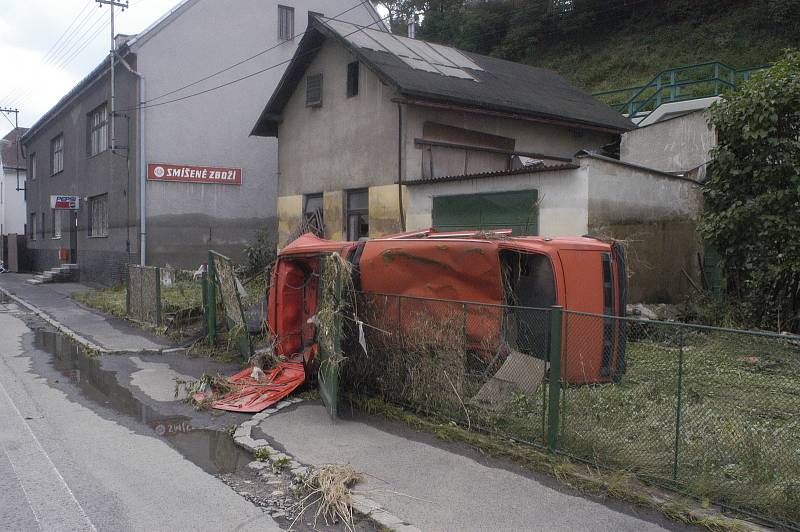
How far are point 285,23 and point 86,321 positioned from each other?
13203mm

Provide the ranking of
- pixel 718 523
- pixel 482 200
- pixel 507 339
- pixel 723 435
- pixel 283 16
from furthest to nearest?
pixel 283 16, pixel 482 200, pixel 507 339, pixel 723 435, pixel 718 523

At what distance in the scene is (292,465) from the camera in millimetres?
5922

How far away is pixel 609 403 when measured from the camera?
6312 mm

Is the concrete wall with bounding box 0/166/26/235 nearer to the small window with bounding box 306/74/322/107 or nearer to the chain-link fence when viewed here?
the chain-link fence

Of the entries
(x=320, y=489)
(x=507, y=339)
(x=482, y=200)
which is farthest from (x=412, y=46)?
(x=320, y=489)

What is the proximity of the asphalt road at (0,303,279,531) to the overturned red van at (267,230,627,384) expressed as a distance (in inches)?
102

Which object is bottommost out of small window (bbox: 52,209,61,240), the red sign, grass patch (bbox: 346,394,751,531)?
grass patch (bbox: 346,394,751,531)

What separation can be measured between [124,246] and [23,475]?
16.9m

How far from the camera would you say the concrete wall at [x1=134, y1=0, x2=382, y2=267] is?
20828 mm

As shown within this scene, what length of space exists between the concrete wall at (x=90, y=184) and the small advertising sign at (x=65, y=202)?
27 cm

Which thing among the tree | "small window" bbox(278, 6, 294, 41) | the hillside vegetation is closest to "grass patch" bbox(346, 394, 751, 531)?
the tree

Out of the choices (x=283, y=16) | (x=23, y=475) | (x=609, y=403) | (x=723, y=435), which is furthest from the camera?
(x=283, y=16)

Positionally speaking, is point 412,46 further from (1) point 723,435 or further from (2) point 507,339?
(1) point 723,435

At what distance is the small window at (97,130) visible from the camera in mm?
23656
